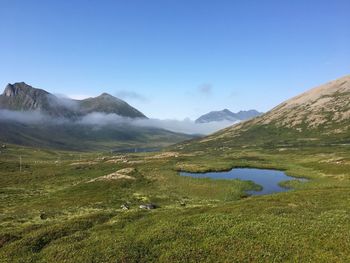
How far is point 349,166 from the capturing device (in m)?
110

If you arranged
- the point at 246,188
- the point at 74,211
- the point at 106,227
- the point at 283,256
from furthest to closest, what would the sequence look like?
the point at 246,188 < the point at 74,211 < the point at 106,227 < the point at 283,256

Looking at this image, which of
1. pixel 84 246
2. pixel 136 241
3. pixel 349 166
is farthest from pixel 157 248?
pixel 349 166

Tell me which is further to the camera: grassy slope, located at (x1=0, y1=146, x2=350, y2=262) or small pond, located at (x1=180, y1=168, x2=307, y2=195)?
small pond, located at (x1=180, y1=168, x2=307, y2=195)

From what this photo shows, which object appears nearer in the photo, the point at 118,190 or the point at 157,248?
the point at 157,248

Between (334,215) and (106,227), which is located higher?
(334,215)

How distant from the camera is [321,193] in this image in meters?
63.1

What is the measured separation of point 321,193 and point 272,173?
2539 inches

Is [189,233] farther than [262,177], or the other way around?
[262,177]

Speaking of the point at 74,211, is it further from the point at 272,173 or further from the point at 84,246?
the point at 272,173

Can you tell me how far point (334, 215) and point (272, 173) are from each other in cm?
8367

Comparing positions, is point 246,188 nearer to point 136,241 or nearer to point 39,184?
point 136,241

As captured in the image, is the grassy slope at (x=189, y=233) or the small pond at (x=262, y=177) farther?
the small pond at (x=262, y=177)

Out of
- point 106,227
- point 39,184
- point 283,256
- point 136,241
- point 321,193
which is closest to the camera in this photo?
point 283,256

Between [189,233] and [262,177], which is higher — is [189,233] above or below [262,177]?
above
